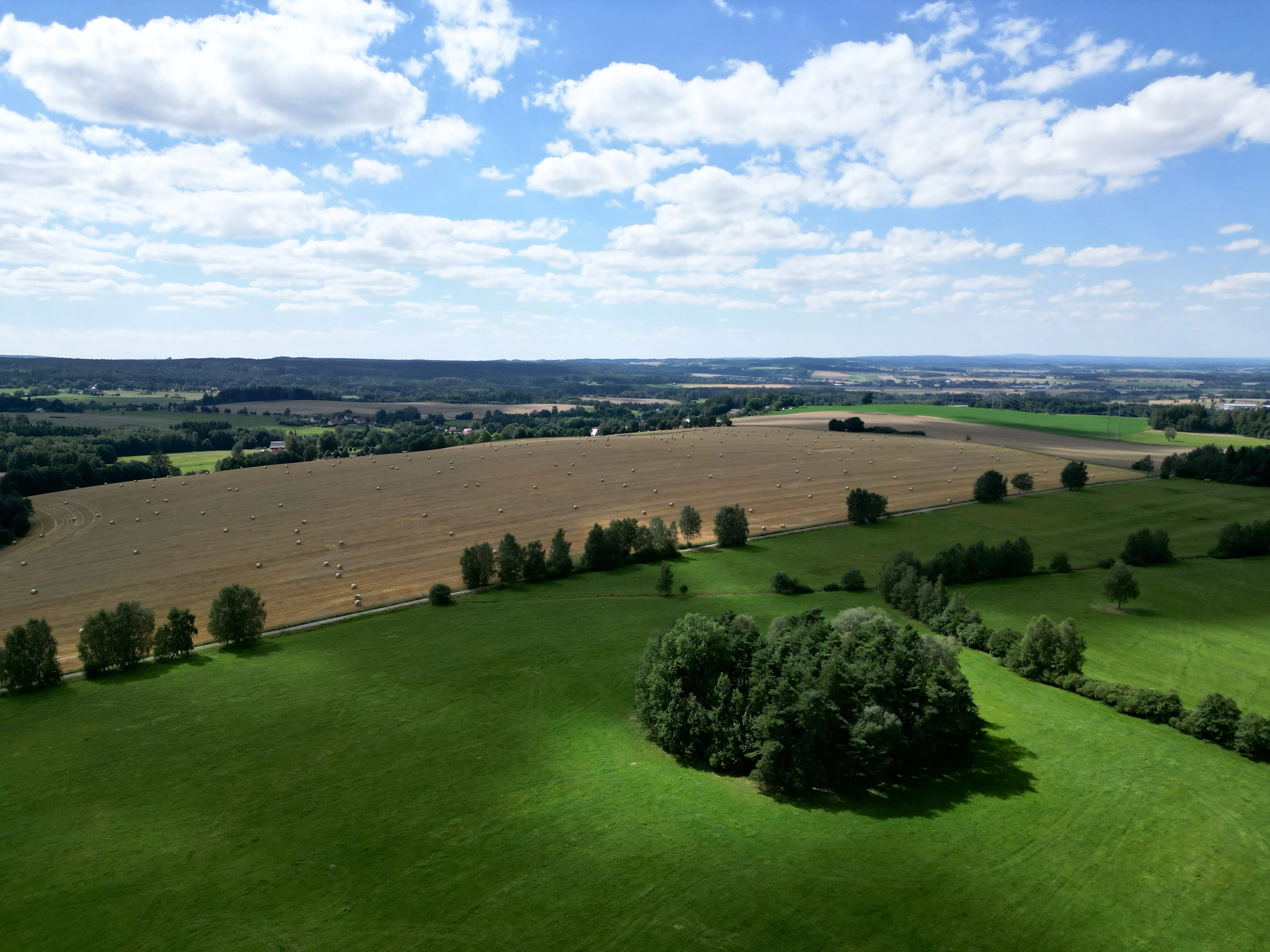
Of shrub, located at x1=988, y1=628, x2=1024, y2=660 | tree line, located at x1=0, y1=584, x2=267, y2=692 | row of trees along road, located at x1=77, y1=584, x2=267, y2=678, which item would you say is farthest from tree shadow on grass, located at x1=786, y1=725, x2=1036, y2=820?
tree line, located at x1=0, y1=584, x2=267, y2=692

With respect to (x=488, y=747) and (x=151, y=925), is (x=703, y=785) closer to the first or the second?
(x=488, y=747)

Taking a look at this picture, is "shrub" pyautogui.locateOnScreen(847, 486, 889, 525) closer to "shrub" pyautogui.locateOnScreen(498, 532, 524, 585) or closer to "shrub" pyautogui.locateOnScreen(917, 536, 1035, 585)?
"shrub" pyautogui.locateOnScreen(917, 536, 1035, 585)

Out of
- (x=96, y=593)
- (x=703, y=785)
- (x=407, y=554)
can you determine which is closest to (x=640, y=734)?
(x=703, y=785)

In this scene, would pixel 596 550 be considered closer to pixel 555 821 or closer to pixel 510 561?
pixel 510 561

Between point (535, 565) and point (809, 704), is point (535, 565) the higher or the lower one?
the lower one

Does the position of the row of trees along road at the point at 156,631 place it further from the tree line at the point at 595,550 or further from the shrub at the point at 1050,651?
the shrub at the point at 1050,651

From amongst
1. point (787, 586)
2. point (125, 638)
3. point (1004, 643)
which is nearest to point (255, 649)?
point (125, 638)
